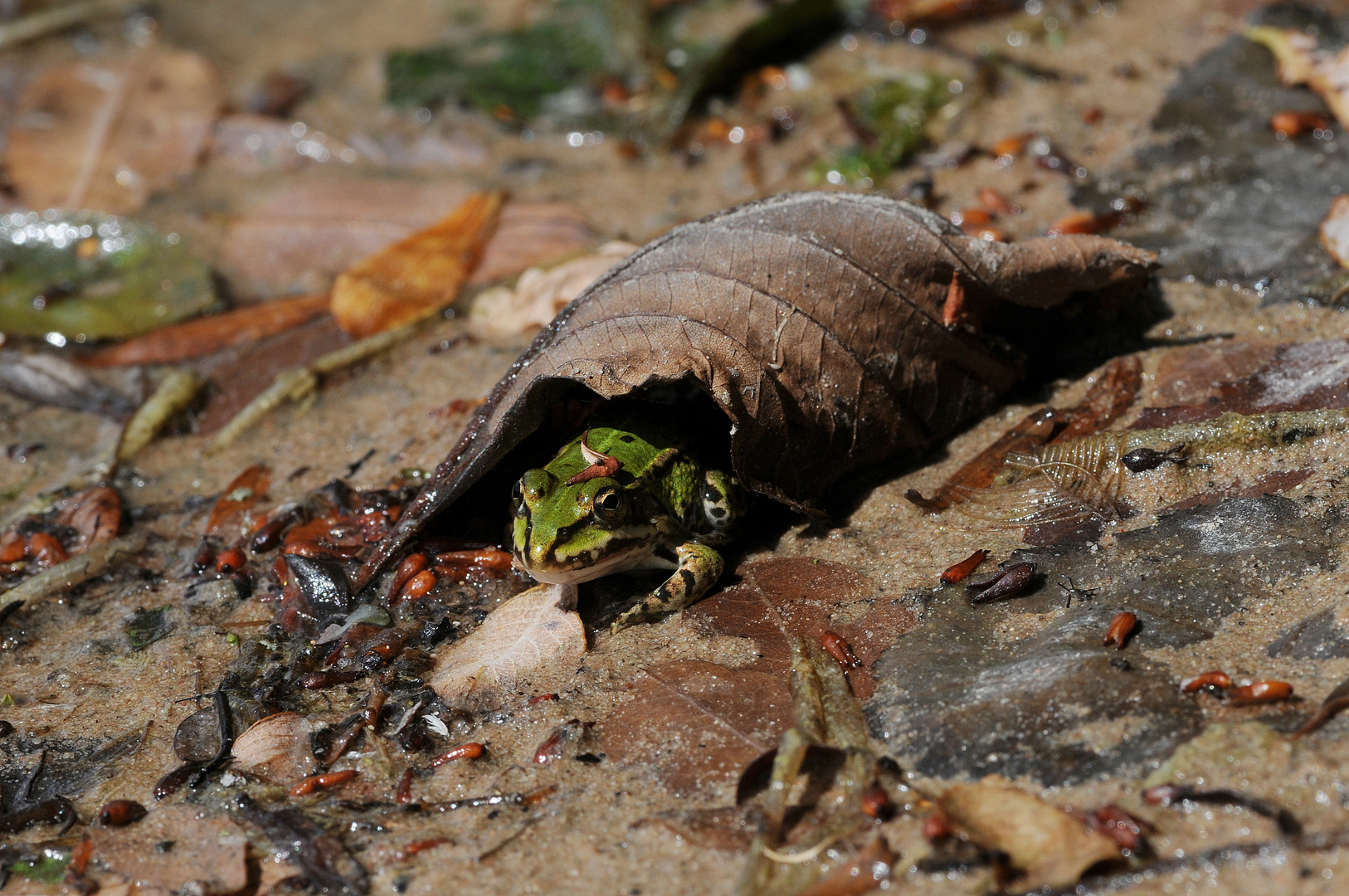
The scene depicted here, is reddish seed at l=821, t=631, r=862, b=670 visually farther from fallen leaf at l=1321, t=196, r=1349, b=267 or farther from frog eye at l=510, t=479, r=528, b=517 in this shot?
fallen leaf at l=1321, t=196, r=1349, b=267

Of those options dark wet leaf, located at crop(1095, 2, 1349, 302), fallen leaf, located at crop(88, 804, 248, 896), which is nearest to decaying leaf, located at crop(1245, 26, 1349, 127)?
dark wet leaf, located at crop(1095, 2, 1349, 302)

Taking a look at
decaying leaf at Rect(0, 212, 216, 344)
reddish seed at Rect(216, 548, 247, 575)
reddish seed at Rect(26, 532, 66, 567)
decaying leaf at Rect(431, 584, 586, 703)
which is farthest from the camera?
decaying leaf at Rect(0, 212, 216, 344)

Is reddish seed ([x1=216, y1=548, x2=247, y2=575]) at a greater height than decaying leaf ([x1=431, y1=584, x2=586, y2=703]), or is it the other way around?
decaying leaf ([x1=431, y1=584, x2=586, y2=703])

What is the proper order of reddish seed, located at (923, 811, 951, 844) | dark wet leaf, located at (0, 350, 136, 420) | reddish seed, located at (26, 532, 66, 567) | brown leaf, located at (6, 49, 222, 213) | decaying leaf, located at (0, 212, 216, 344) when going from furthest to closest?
brown leaf, located at (6, 49, 222, 213) < decaying leaf, located at (0, 212, 216, 344) < dark wet leaf, located at (0, 350, 136, 420) < reddish seed, located at (26, 532, 66, 567) < reddish seed, located at (923, 811, 951, 844)

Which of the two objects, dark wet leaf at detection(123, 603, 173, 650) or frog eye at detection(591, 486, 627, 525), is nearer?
frog eye at detection(591, 486, 627, 525)

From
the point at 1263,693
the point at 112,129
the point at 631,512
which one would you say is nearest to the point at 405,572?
the point at 631,512

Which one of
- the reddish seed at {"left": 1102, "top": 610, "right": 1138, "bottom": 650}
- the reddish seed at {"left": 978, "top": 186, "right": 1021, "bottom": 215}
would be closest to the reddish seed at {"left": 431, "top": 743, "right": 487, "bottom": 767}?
the reddish seed at {"left": 1102, "top": 610, "right": 1138, "bottom": 650}

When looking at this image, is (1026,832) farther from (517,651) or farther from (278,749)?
(278,749)

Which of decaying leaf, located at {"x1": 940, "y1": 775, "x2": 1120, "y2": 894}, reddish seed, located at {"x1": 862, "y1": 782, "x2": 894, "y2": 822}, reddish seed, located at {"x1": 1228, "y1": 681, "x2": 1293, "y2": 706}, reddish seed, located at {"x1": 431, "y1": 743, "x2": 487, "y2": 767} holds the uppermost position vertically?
reddish seed, located at {"x1": 1228, "y1": 681, "x2": 1293, "y2": 706}
